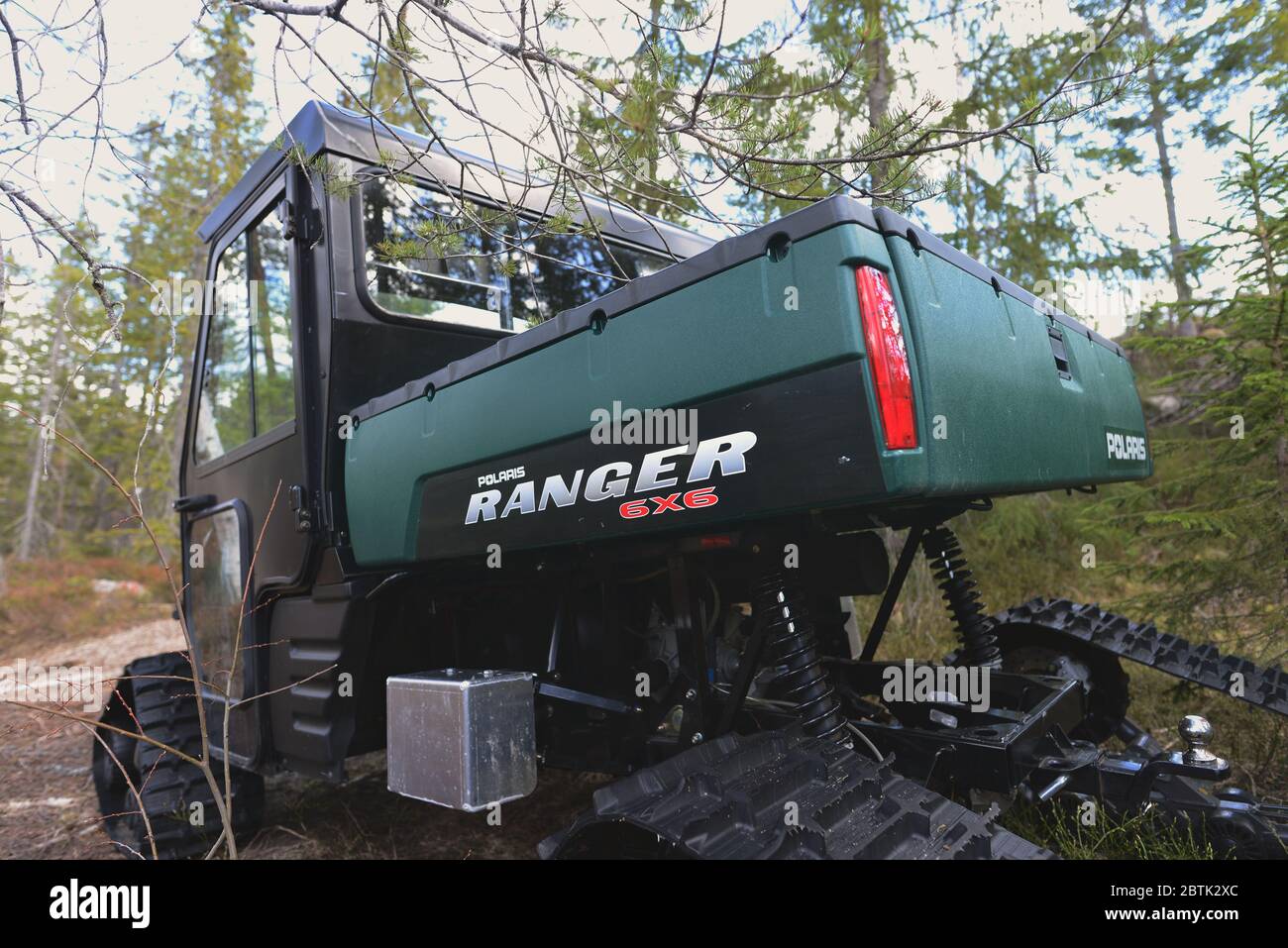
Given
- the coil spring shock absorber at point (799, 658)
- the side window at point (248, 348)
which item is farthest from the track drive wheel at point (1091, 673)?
the side window at point (248, 348)

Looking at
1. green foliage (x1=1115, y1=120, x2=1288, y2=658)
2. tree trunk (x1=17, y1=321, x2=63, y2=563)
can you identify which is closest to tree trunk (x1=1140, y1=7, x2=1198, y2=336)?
green foliage (x1=1115, y1=120, x2=1288, y2=658)

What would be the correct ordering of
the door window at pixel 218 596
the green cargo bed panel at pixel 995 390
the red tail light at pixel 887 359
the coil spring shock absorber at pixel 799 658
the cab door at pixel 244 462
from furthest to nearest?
1. the door window at pixel 218 596
2. the cab door at pixel 244 462
3. the coil spring shock absorber at pixel 799 658
4. the green cargo bed panel at pixel 995 390
5. the red tail light at pixel 887 359

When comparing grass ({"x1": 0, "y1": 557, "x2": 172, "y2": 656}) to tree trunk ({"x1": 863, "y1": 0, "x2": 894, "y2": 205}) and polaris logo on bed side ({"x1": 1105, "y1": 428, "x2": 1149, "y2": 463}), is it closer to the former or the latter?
tree trunk ({"x1": 863, "y1": 0, "x2": 894, "y2": 205})

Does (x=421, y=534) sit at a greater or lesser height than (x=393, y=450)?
lesser

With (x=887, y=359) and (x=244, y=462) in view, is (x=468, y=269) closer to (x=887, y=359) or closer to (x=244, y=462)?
(x=244, y=462)

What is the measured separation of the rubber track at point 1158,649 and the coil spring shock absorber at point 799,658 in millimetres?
1508

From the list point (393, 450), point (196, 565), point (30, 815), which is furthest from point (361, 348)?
point (30, 815)

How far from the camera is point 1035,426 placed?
2.10 meters

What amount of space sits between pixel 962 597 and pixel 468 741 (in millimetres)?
1838

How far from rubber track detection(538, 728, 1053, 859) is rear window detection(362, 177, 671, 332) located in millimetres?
1755

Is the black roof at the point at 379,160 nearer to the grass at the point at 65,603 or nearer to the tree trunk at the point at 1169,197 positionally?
the tree trunk at the point at 1169,197

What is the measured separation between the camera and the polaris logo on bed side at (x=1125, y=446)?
8.56 ft

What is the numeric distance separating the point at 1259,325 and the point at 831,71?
2.94m
